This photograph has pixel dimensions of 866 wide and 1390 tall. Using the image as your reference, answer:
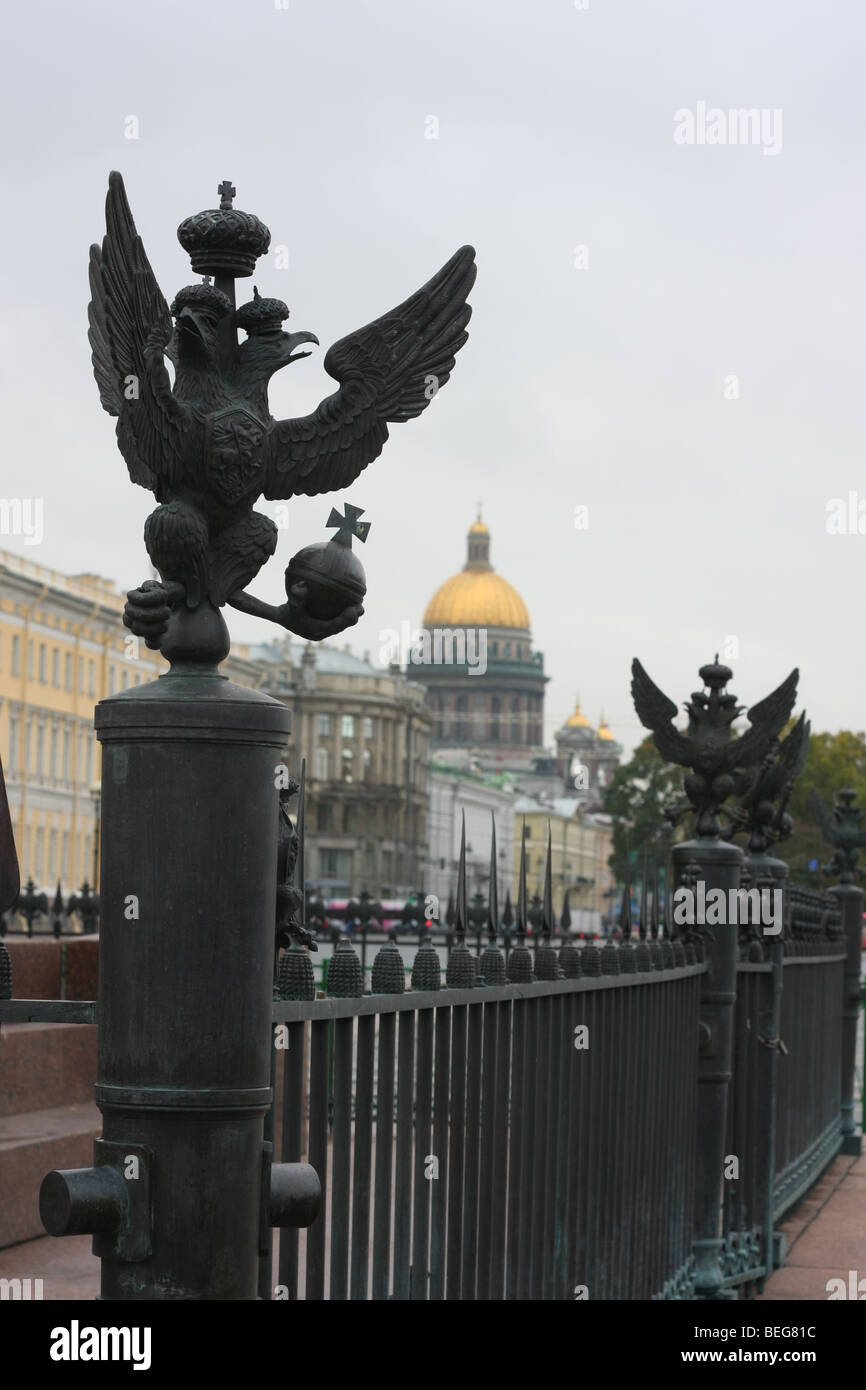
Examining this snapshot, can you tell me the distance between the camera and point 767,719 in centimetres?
804

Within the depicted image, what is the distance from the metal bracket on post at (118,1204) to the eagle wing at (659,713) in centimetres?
513

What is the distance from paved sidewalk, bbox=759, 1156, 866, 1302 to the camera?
26.2 feet

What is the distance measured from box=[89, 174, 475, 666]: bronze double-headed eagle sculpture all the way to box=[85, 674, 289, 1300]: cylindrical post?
13 centimetres

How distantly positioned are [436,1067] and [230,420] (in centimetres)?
147

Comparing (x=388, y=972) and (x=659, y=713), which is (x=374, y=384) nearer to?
(x=388, y=972)

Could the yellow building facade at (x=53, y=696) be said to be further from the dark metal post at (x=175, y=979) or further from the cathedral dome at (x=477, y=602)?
the cathedral dome at (x=477, y=602)

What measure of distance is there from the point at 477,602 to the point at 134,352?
18748 centimetres

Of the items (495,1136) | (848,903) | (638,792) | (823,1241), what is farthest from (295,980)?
(638,792)

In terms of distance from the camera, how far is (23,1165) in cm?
712

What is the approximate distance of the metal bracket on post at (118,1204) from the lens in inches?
108

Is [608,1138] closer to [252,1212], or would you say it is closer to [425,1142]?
[425,1142]

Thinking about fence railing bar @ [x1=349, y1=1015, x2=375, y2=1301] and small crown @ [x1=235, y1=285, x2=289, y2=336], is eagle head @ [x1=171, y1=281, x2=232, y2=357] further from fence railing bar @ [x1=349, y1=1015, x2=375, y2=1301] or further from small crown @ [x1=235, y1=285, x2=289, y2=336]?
fence railing bar @ [x1=349, y1=1015, x2=375, y2=1301]

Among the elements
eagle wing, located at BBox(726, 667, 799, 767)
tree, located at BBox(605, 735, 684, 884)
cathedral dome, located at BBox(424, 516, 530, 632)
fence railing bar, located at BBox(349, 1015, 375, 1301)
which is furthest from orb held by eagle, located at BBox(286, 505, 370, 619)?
cathedral dome, located at BBox(424, 516, 530, 632)

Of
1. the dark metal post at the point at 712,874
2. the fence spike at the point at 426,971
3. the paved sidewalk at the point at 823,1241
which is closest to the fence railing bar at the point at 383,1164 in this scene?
the fence spike at the point at 426,971
